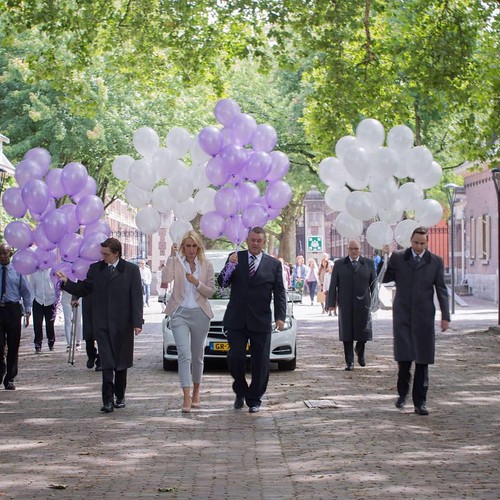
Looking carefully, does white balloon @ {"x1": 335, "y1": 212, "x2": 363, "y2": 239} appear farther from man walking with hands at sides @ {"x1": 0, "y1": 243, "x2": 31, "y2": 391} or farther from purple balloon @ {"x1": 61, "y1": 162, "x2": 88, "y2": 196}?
man walking with hands at sides @ {"x1": 0, "y1": 243, "x2": 31, "y2": 391}

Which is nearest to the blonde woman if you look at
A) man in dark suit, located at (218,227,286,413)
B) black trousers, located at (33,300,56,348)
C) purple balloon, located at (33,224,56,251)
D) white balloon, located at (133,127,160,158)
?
man in dark suit, located at (218,227,286,413)

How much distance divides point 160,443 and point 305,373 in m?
7.69

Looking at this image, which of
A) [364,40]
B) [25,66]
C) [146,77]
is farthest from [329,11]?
[25,66]

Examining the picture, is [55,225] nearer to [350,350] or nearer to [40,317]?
[350,350]

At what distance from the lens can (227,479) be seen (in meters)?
9.10

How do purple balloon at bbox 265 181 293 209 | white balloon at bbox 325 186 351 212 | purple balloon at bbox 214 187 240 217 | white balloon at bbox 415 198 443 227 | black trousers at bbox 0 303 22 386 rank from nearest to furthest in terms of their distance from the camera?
1. black trousers at bbox 0 303 22 386
2. purple balloon at bbox 214 187 240 217
3. purple balloon at bbox 265 181 293 209
4. white balloon at bbox 415 198 443 227
5. white balloon at bbox 325 186 351 212

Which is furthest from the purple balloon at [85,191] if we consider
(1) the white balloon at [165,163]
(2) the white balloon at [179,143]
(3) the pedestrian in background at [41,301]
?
(3) the pedestrian in background at [41,301]

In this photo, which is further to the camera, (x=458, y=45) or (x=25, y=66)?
(x=25, y=66)

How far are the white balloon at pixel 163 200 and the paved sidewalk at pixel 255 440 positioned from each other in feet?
7.45

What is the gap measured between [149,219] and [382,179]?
320cm

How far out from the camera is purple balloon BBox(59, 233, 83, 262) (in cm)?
1631

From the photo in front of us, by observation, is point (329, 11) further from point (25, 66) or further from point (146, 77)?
point (25, 66)

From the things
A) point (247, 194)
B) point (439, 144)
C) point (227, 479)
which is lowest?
point (227, 479)

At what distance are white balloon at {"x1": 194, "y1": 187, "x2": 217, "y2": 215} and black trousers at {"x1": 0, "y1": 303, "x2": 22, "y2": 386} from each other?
3069mm
